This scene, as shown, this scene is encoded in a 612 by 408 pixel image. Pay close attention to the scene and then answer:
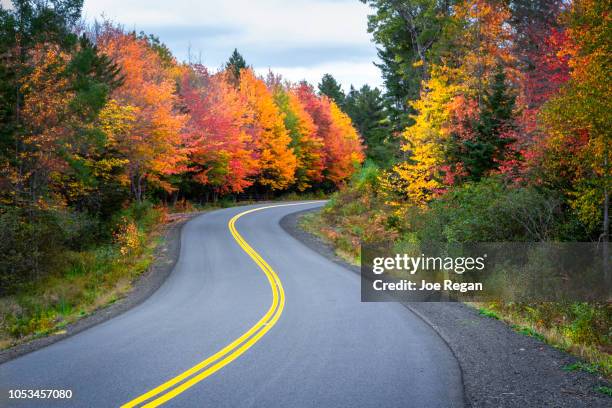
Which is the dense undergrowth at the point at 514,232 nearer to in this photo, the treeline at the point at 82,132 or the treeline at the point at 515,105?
the treeline at the point at 515,105

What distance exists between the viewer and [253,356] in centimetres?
816

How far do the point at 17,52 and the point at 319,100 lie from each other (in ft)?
170

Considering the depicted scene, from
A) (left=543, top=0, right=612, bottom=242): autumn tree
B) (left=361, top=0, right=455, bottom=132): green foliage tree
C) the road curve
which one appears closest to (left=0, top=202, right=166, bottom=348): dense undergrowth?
the road curve

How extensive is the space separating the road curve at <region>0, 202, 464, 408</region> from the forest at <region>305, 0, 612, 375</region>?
3327mm

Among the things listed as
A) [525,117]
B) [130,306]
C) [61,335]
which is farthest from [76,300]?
[525,117]

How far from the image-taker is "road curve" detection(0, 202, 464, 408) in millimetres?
6379

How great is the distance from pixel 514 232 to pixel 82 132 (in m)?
19.7

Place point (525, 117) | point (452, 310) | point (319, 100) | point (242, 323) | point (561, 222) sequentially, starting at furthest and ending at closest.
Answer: point (319, 100), point (525, 117), point (561, 222), point (452, 310), point (242, 323)

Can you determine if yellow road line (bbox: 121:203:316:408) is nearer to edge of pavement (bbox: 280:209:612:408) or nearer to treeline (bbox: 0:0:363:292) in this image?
edge of pavement (bbox: 280:209:612:408)

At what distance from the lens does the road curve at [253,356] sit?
20.9 feet

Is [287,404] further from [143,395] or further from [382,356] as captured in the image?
[382,356]

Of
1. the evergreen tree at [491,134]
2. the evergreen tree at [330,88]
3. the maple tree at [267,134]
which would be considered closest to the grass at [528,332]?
the evergreen tree at [491,134]

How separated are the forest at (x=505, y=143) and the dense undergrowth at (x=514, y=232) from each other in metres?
0.05

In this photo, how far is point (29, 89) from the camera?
64.0 ft
